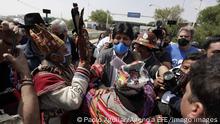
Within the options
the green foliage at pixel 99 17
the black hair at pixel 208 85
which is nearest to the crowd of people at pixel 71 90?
the black hair at pixel 208 85

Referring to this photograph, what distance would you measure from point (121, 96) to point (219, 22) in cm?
3524

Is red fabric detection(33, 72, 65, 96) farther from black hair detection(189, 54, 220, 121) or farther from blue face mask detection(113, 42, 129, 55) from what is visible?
blue face mask detection(113, 42, 129, 55)

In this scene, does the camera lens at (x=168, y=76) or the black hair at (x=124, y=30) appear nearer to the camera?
the camera lens at (x=168, y=76)

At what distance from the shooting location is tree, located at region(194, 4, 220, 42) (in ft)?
114

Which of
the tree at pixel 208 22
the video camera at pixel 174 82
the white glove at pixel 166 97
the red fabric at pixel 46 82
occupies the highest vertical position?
the red fabric at pixel 46 82

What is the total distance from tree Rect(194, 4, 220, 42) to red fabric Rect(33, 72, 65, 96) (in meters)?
33.5

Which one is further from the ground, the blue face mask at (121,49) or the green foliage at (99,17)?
the blue face mask at (121,49)

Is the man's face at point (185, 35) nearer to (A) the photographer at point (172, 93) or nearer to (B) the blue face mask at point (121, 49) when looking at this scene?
(B) the blue face mask at point (121, 49)

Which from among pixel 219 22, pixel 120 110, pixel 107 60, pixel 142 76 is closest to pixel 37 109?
pixel 120 110

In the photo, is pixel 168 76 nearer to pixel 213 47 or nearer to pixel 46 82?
pixel 46 82

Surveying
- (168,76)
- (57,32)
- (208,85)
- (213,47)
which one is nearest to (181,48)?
(213,47)

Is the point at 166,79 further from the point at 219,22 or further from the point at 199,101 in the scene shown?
the point at 219,22

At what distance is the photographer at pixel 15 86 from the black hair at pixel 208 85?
3.22ft

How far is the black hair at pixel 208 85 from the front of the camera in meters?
1.42
